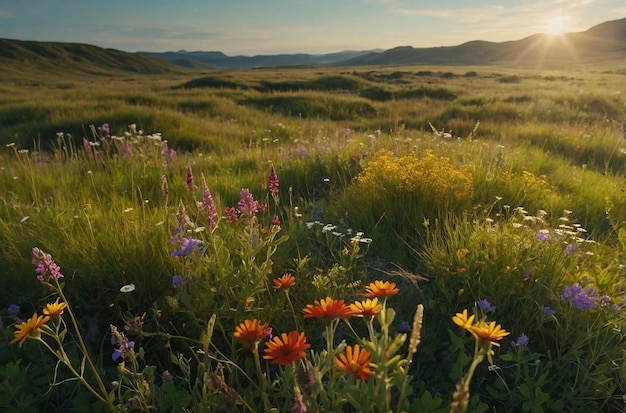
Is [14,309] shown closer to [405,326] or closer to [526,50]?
[405,326]

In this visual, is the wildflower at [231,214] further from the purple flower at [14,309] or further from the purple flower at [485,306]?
the purple flower at [485,306]

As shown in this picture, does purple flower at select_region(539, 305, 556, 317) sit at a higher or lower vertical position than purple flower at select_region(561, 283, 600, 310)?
lower

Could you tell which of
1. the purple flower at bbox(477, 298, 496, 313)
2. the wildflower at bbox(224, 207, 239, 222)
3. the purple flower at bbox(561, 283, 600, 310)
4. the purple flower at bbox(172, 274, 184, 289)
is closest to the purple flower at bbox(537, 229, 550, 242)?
the purple flower at bbox(561, 283, 600, 310)

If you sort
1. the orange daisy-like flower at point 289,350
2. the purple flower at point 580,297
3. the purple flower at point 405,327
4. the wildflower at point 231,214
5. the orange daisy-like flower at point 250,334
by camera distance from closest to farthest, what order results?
1. the orange daisy-like flower at point 289,350
2. the orange daisy-like flower at point 250,334
3. the purple flower at point 580,297
4. the purple flower at point 405,327
5. the wildflower at point 231,214

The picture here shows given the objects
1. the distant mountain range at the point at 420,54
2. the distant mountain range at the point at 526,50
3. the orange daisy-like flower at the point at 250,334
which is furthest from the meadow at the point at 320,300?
the distant mountain range at the point at 526,50

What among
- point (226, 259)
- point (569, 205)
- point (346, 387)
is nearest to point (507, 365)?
point (346, 387)

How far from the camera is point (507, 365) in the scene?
2.20 metres

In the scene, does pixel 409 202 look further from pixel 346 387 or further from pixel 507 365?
pixel 346 387

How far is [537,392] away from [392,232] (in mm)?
1631

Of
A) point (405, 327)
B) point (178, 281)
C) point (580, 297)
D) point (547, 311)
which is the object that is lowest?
point (405, 327)

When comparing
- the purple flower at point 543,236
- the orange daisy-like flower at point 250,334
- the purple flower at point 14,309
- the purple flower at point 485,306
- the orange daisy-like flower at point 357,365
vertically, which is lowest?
the purple flower at point 14,309

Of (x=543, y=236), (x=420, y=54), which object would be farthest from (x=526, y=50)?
(x=543, y=236)

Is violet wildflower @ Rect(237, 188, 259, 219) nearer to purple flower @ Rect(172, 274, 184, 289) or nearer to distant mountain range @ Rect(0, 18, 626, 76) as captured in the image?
purple flower @ Rect(172, 274, 184, 289)

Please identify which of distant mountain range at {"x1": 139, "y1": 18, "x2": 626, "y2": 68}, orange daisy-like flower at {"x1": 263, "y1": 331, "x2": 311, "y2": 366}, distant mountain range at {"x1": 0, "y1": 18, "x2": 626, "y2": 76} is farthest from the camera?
distant mountain range at {"x1": 139, "y1": 18, "x2": 626, "y2": 68}
